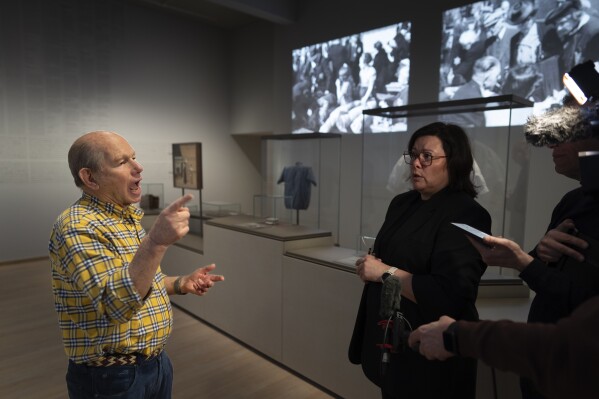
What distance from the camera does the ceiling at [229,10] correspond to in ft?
21.8

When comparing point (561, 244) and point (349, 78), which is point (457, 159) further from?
point (349, 78)

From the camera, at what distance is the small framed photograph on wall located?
15.5 feet

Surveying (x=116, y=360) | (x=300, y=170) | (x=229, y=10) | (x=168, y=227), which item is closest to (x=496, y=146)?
(x=300, y=170)

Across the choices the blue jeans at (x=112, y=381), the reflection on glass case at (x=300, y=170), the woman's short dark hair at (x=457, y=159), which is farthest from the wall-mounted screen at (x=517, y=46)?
the blue jeans at (x=112, y=381)

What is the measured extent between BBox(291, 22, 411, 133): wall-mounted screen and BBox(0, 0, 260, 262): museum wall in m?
2.38

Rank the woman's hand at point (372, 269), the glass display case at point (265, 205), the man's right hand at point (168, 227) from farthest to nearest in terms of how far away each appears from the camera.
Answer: the glass display case at point (265, 205)
the woman's hand at point (372, 269)
the man's right hand at point (168, 227)

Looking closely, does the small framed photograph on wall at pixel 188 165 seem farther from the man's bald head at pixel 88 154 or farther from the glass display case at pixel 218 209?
the man's bald head at pixel 88 154

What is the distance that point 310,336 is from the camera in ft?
9.17

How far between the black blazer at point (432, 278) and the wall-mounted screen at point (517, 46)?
3961 millimetres

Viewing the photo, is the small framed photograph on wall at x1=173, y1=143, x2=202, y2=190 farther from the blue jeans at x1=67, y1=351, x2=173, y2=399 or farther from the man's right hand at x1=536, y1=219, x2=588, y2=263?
the man's right hand at x1=536, y1=219, x2=588, y2=263

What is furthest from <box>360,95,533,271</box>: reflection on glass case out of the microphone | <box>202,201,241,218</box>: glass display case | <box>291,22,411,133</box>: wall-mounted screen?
<box>291,22,411,133</box>: wall-mounted screen

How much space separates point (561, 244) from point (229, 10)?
26.9ft

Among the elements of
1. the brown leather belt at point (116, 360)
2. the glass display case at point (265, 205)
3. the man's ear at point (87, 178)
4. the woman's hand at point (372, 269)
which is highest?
the man's ear at point (87, 178)

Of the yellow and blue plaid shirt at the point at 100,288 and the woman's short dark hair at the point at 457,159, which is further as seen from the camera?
the woman's short dark hair at the point at 457,159
